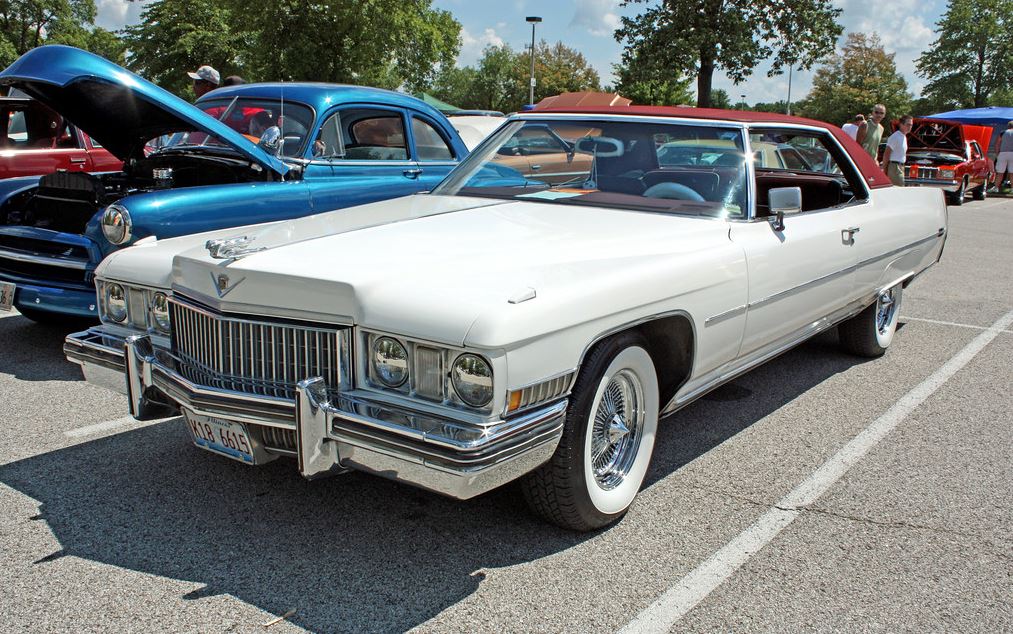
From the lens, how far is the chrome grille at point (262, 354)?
2.72 metres

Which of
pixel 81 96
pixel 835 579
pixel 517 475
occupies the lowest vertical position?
pixel 835 579

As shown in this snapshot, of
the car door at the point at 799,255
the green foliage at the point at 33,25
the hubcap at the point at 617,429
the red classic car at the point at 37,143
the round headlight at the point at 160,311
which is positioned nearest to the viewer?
the hubcap at the point at 617,429

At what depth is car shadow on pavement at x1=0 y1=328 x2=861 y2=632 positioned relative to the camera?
2.66 metres

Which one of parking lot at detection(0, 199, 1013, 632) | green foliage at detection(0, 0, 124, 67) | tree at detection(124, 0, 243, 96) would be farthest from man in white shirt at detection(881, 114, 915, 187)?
green foliage at detection(0, 0, 124, 67)

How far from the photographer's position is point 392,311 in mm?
2568

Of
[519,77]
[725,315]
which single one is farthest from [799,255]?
[519,77]

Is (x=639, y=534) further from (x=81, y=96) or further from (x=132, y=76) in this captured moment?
(x=81, y=96)

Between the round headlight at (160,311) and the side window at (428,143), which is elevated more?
the side window at (428,143)

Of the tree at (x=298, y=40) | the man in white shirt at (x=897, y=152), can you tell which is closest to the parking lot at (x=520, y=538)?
the man in white shirt at (x=897, y=152)

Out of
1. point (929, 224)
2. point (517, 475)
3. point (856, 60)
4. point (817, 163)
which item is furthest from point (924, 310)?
point (856, 60)

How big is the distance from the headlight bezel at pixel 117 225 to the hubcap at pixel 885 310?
455cm

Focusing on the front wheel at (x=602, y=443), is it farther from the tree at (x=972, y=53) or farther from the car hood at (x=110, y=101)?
the tree at (x=972, y=53)

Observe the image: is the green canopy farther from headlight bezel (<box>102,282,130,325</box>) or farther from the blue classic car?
headlight bezel (<box>102,282,130,325</box>)

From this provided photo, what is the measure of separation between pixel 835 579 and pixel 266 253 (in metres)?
2.24
